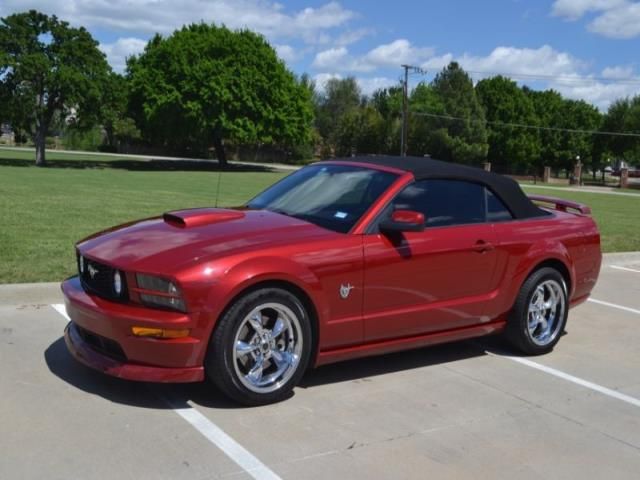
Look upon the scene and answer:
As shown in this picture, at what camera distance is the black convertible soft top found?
18.5ft

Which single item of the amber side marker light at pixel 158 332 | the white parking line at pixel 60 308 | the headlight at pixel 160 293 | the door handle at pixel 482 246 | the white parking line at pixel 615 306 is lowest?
the white parking line at pixel 615 306

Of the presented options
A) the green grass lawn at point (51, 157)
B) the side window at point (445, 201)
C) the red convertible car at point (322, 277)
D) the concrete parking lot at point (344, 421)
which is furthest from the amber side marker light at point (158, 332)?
the green grass lawn at point (51, 157)

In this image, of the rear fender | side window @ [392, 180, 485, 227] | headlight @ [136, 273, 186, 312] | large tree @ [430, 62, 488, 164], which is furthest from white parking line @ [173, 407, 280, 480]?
large tree @ [430, 62, 488, 164]

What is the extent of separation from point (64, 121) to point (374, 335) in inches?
2230

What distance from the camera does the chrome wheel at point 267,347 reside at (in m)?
4.52

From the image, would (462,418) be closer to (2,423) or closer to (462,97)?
(2,423)

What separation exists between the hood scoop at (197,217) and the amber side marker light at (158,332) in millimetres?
949

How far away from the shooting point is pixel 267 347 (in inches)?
181

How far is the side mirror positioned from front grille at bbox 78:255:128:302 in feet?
5.96

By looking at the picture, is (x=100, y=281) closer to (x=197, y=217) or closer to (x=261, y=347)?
(x=197, y=217)

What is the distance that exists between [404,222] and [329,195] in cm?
78

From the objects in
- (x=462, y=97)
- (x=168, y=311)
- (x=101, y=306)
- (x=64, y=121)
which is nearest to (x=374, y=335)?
(x=168, y=311)

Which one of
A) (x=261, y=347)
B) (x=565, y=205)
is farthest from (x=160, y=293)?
(x=565, y=205)

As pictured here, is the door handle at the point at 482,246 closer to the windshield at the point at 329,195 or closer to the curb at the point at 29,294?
the windshield at the point at 329,195
